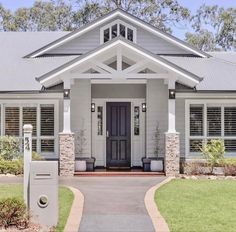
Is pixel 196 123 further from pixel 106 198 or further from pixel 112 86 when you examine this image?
pixel 106 198

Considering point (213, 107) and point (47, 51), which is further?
point (47, 51)

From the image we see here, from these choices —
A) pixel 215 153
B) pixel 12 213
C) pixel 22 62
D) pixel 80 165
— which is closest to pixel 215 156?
pixel 215 153

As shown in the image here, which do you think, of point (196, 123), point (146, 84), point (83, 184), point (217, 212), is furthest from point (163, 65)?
point (217, 212)

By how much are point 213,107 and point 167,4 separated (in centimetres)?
2469

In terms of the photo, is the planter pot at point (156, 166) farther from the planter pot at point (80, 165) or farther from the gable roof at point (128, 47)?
the gable roof at point (128, 47)

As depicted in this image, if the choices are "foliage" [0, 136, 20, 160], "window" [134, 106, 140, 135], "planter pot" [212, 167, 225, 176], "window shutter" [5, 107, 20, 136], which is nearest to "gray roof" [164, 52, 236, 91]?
"window" [134, 106, 140, 135]

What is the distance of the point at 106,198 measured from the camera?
1288 cm

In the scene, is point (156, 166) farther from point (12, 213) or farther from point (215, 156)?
point (12, 213)

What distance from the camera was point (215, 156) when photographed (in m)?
18.7

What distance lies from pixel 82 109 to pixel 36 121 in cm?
188

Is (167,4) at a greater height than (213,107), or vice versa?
(167,4)

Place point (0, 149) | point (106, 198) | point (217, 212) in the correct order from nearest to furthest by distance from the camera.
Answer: point (217, 212)
point (106, 198)
point (0, 149)

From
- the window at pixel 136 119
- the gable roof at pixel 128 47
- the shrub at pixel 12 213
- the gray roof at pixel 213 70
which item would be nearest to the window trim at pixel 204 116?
the gray roof at pixel 213 70

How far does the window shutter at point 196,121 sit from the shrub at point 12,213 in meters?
12.0
